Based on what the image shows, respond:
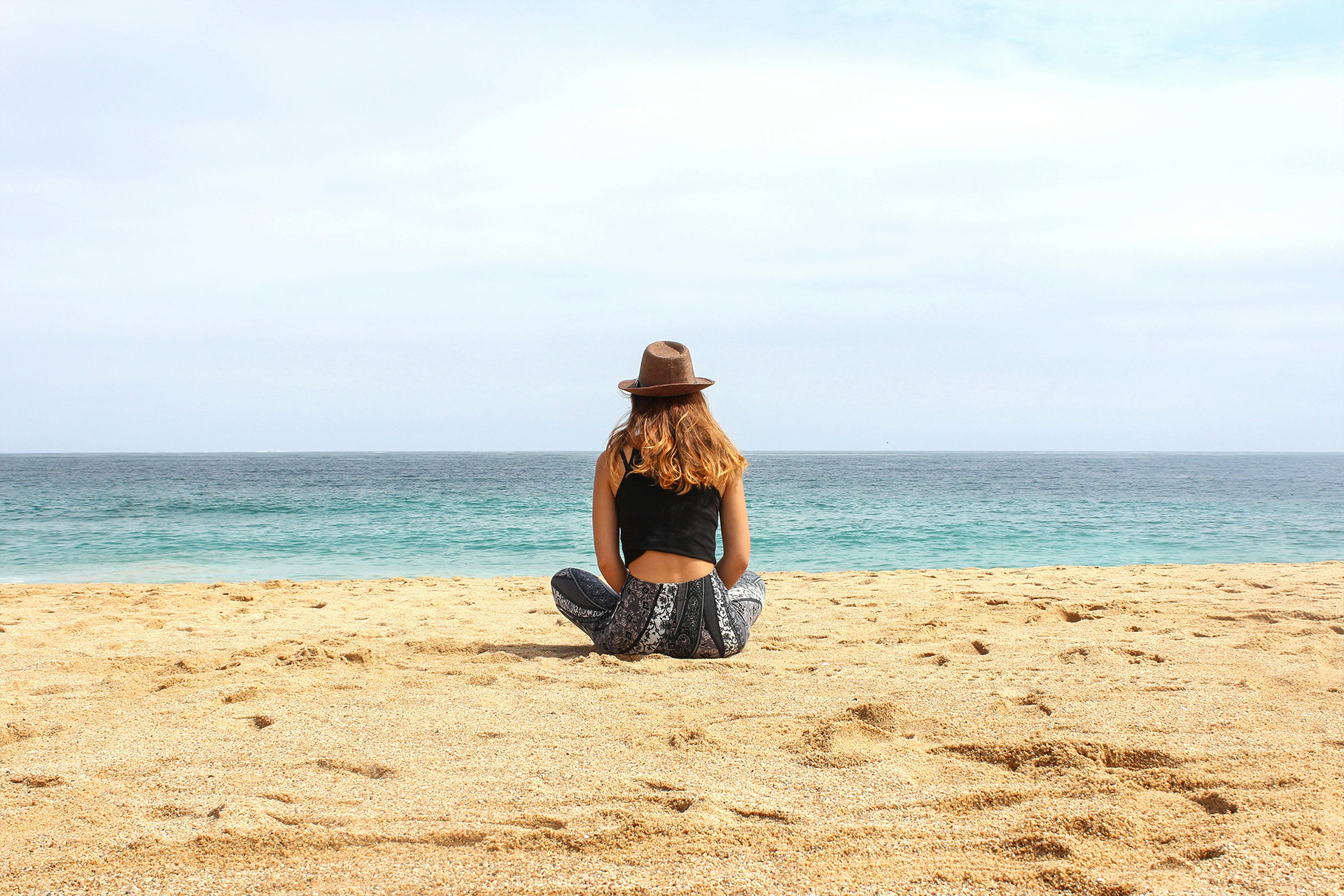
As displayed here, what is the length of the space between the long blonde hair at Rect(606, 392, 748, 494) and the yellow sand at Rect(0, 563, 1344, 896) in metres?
0.99

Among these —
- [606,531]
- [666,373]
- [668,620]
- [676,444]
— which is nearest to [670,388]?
[666,373]

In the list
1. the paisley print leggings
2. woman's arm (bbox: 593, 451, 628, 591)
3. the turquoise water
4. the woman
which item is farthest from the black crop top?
the turquoise water

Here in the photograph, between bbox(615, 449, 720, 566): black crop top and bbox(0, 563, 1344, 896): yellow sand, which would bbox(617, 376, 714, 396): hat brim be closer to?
bbox(615, 449, 720, 566): black crop top

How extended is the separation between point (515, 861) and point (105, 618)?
5560 millimetres

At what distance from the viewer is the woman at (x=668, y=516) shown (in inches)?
157

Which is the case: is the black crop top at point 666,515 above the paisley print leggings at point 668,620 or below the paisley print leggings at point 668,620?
above

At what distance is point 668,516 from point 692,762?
1528 millimetres

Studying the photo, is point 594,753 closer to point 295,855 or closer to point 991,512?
point 295,855

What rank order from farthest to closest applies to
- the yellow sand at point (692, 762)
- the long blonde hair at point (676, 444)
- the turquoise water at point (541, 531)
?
the turquoise water at point (541, 531) → the long blonde hair at point (676, 444) → the yellow sand at point (692, 762)

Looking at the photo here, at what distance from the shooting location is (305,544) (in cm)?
1464

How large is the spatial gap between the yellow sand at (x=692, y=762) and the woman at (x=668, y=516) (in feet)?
0.70

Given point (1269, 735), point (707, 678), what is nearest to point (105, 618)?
point (707, 678)

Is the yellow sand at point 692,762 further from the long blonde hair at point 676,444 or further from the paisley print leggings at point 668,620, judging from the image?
the long blonde hair at point 676,444

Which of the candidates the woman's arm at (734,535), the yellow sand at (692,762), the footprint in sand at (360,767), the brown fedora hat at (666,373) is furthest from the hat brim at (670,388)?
the footprint in sand at (360,767)
